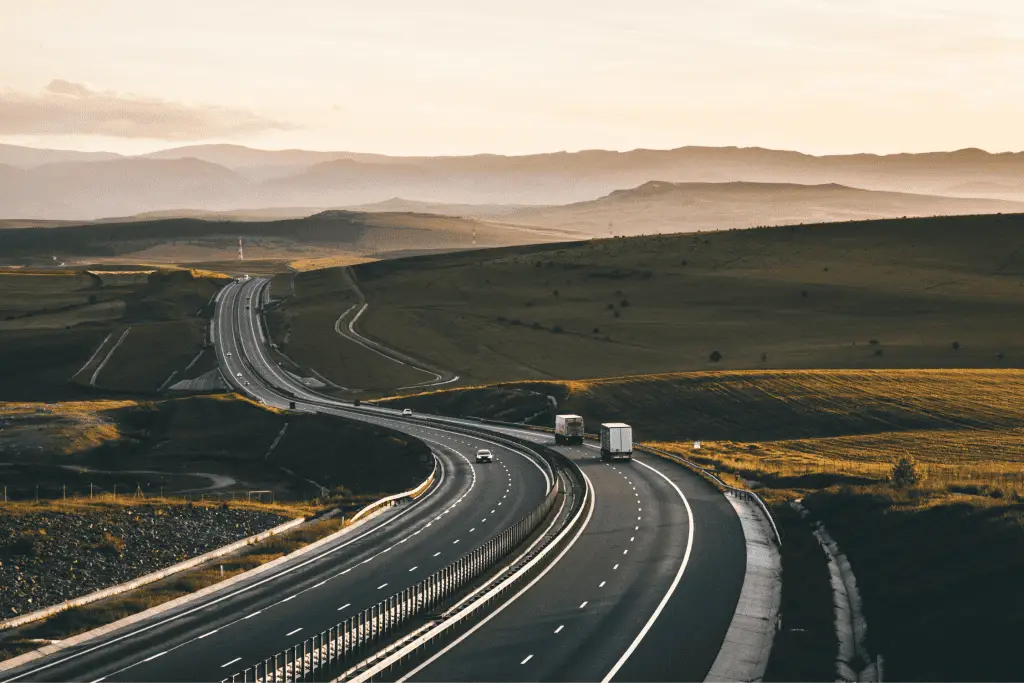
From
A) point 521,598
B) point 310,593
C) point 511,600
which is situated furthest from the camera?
point 310,593

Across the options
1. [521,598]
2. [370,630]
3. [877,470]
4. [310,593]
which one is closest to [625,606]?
[521,598]

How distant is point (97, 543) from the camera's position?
55.1 metres

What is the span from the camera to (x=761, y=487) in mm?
68250

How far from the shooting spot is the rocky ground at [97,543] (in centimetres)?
4897

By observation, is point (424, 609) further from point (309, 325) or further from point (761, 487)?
point (309, 325)

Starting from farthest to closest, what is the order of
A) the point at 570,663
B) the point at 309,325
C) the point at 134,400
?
the point at 309,325
the point at 134,400
the point at 570,663

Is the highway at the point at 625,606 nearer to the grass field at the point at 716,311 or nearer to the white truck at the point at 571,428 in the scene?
the white truck at the point at 571,428

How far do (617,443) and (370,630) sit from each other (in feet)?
152

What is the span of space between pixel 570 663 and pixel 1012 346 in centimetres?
11314

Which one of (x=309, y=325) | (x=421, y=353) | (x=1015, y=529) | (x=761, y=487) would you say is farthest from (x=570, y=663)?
(x=309, y=325)

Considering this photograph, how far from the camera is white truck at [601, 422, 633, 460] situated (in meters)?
81.7

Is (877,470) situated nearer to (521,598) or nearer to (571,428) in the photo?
(571,428)

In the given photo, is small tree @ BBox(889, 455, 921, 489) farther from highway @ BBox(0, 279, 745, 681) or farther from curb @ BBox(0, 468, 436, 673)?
curb @ BBox(0, 468, 436, 673)

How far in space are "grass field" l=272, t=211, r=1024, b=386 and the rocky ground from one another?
69.8 metres
